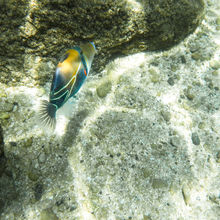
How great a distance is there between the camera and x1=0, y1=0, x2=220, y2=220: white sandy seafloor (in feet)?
6.63

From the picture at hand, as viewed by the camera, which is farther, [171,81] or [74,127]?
[171,81]

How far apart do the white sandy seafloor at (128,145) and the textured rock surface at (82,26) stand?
206 millimetres

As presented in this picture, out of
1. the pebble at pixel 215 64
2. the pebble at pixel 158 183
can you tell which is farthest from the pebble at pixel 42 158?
the pebble at pixel 215 64

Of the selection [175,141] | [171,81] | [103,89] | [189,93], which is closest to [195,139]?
[175,141]

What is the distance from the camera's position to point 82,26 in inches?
82.7

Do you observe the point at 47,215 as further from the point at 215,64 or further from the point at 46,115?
the point at 215,64

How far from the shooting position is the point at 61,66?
1415 millimetres

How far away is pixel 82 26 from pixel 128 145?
1.61 meters

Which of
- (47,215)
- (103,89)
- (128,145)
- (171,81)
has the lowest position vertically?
(47,215)

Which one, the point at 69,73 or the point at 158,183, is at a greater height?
the point at 69,73

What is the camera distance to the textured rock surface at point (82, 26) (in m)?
1.90

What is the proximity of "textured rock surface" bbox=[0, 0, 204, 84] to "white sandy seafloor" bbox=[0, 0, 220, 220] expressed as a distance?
0.68 feet

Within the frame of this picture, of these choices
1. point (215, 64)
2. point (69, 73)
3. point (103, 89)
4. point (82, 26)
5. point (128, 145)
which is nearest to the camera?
point (69, 73)

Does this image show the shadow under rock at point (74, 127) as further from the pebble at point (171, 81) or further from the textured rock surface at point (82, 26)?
the pebble at point (171, 81)
